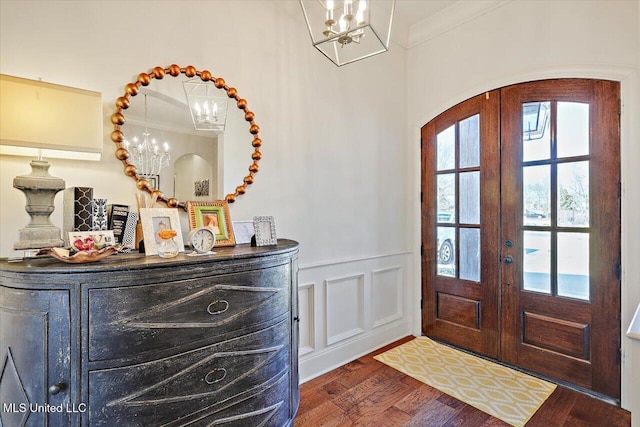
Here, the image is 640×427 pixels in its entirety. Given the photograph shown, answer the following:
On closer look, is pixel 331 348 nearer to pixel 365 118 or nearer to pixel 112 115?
pixel 365 118

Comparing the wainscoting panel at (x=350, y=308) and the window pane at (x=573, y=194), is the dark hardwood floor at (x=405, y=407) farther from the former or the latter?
the window pane at (x=573, y=194)

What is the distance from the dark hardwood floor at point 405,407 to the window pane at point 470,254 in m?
1.02

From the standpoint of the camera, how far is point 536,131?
2.58 m

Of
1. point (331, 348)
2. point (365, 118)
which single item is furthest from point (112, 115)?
point (331, 348)

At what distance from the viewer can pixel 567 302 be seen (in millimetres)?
2424

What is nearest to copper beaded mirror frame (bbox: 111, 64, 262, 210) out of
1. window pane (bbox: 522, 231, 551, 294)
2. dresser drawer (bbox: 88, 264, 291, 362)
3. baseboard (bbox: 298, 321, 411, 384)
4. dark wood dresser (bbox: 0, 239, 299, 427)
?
dark wood dresser (bbox: 0, 239, 299, 427)

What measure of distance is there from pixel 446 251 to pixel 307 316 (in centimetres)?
154

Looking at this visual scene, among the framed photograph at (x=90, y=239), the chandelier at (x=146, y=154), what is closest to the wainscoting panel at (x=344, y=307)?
the chandelier at (x=146, y=154)

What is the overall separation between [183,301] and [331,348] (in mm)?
1687

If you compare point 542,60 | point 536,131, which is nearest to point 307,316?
point 536,131

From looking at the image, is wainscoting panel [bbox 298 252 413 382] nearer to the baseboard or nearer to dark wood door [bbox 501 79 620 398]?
the baseboard

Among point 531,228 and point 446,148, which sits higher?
point 446,148

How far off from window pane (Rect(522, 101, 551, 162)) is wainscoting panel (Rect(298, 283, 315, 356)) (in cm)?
206

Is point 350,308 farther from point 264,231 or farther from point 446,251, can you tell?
point 264,231
